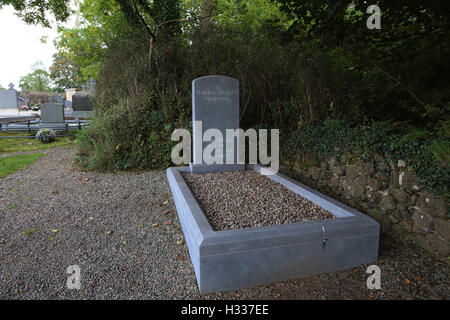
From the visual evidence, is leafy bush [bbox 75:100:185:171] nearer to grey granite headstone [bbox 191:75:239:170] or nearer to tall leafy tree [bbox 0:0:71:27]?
grey granite headstone [bbox 191:75:239:170]

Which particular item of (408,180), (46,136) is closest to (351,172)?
(408,180)

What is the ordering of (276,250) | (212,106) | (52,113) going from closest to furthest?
(276,250)
(212,106)
(52,113)

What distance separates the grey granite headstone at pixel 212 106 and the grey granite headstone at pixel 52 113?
33.0ft

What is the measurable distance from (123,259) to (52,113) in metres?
12.3

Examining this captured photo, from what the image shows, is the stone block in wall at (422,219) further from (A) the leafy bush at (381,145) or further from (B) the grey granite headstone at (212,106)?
(B) the grey granite headstone at (212,106)

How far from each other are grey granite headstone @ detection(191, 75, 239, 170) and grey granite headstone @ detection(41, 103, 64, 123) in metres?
10.1

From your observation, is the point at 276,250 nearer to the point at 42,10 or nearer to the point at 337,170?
the point at 337,170

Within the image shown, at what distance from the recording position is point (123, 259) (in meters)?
3.10

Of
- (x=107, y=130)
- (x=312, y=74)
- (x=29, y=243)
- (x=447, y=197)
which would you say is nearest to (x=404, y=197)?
(x=447, y=197)

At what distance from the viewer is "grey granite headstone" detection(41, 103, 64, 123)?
1275cm

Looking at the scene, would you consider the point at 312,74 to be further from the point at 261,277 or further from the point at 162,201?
the point at 261,277

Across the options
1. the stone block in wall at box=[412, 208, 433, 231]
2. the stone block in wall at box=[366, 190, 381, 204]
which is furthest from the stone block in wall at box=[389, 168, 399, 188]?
the stone block in wall at box=[412, 208, 433, 231]

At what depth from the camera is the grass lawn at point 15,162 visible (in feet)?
22.9
